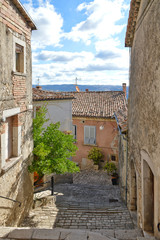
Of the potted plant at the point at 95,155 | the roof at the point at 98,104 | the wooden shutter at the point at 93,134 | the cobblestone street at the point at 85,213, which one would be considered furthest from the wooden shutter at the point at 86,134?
the cobblestone street at the point at 85,213

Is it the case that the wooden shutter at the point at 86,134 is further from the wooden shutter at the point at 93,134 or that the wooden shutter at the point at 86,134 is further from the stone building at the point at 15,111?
the stone building at the point at 15,111

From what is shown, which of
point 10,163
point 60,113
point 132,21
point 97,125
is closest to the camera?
point 10,163

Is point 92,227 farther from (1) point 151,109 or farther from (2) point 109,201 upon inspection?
(1) point 151,109

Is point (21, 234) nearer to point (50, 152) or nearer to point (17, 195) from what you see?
point (17, 195)

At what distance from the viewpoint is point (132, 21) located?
7.61 metres

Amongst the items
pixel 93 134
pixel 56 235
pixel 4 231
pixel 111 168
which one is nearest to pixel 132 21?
pixel 56 235

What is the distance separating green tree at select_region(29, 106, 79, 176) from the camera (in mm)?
7924

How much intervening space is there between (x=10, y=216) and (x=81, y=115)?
12076mm

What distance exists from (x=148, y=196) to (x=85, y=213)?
10.6 feet

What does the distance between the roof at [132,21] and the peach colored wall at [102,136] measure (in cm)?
893

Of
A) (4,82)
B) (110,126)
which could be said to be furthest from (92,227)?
(110,126)

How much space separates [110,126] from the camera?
56.6 feet

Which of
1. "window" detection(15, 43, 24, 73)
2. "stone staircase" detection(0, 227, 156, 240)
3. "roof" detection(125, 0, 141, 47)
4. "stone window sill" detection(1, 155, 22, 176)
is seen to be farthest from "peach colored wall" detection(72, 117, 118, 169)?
"stone staircase" detection(0, 227, 156, 240)

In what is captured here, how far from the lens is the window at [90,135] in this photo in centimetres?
1791
